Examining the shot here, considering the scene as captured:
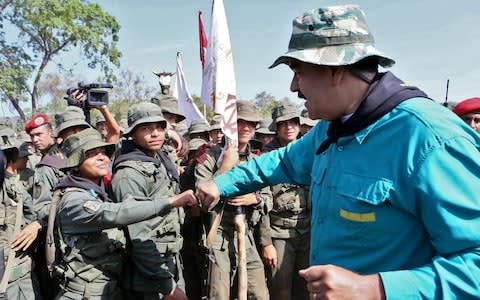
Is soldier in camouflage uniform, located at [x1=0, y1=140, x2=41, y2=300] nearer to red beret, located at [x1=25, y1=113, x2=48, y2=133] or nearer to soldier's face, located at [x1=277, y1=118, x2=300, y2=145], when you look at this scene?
red beret, located at [x1=25, y1=113, x2=48, y2=133]

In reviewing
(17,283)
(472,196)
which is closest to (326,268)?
(472,196)

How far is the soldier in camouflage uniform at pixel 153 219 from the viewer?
328 cm

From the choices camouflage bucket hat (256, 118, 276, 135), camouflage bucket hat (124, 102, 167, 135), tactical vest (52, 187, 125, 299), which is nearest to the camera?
tactical vest (52, 187, 125, 299)

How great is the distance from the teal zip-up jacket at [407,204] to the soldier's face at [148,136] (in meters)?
2.32

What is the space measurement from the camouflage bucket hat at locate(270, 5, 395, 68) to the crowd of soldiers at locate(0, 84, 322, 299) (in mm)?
1214

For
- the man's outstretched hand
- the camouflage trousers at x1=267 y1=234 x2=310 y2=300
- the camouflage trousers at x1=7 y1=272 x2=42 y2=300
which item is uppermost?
the man's outstretched hand

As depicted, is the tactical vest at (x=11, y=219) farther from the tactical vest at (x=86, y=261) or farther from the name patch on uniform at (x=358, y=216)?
the name patch on uniform at (x=358, y=216)

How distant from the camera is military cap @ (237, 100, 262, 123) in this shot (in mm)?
4766

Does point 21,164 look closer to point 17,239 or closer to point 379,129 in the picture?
point 17,239

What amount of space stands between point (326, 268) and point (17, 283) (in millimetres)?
3437

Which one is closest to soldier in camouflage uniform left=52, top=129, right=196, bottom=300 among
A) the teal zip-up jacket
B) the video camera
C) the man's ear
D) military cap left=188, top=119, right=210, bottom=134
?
the teal zip-up jacket

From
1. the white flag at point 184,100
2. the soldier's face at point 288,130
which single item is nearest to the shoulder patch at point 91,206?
the soldier's face at point 288,130

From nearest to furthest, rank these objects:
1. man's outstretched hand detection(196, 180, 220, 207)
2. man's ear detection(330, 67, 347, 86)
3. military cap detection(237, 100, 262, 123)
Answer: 1. man's ear detection(330, 67, 347, 86)
2. man's outstretched hand detection(196, 180, 220, 207)
3. military cap detection(237, 100, 262, 123)

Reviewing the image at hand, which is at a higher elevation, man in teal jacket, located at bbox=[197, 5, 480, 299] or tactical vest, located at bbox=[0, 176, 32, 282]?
man in teal jacket, located at bbox=[197, 5, 480, 299]
